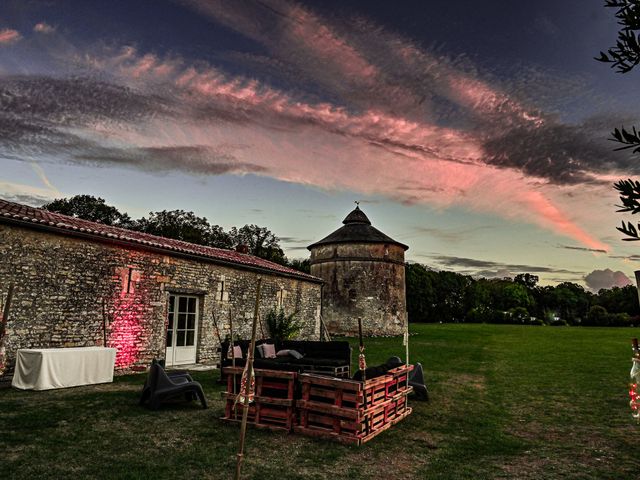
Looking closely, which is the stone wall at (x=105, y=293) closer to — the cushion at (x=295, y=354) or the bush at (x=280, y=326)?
the bush at (x=280, y=326)

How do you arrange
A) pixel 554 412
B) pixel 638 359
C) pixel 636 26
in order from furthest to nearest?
1. pixel 554 412
2. pixel 638 359
3. pixel 636 26

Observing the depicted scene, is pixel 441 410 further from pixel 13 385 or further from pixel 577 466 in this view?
pixel 13 385

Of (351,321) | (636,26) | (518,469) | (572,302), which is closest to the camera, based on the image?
(636,26)

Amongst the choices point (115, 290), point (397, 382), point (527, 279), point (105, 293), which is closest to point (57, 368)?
point (105, 293)

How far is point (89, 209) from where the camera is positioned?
127ft

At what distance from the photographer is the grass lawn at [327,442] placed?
5133 millimetres

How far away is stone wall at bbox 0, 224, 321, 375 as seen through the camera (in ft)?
32.1

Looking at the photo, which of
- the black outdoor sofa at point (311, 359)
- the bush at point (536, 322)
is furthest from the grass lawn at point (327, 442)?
the bush at point (536, 322)

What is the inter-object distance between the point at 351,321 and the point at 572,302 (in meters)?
57.7

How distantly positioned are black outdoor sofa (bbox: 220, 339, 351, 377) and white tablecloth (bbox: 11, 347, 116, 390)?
296cm

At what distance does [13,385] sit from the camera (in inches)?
358

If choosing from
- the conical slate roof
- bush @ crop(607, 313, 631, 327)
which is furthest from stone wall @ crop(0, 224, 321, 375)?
bush @ crop(607, 313, 631, 327)

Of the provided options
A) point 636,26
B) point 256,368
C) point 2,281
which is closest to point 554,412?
point 256,368

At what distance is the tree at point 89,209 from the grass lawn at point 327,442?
33.0 metres
